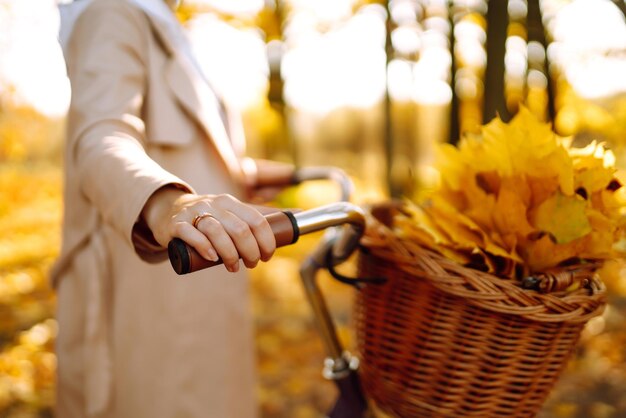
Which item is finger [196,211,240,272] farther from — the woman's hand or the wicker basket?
the wicker basket

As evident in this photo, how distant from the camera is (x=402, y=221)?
128 centimetres

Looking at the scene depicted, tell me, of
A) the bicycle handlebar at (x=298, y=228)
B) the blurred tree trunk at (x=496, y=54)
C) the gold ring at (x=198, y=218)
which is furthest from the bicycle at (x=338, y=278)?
the blurred tree trunk at (x=496, y=54)

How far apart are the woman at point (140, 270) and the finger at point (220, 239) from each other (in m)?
0.43

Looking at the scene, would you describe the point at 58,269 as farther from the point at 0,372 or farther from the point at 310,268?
the point at 0,372

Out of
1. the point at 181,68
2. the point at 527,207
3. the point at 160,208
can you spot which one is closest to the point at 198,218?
the point at 160,208

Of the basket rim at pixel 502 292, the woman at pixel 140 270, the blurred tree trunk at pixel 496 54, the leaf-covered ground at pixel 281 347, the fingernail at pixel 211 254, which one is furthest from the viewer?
the blurred tree trunk at pixel 496 54

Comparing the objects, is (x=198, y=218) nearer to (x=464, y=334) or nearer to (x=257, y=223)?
(x=257, y=223)

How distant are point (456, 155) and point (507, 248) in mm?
242

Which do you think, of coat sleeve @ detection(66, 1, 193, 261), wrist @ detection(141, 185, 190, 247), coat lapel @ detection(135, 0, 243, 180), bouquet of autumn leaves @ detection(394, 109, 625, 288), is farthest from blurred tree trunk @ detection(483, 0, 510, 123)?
wrist @ detection(141, 185, 190, 247)

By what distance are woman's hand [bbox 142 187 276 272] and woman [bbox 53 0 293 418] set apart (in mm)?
370

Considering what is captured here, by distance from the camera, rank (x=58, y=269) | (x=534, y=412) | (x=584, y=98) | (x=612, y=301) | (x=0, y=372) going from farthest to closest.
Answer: (x=584, y=98), (x=612, y=301), (x=0, y=372), (x=58, y=269), (x=534, y=412)

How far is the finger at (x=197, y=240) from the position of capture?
2.68 ft

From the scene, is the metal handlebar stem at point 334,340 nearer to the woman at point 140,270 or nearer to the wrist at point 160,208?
the woman at point 140,270

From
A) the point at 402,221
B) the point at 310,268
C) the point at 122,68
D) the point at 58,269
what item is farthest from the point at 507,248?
the point at 58,269
